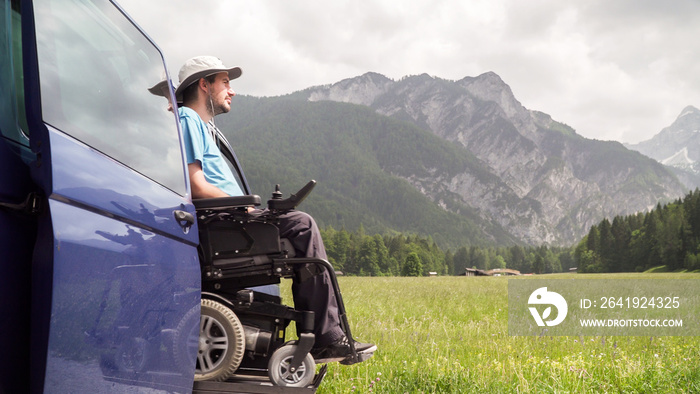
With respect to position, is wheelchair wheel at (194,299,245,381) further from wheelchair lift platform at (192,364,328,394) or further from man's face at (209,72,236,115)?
man's face at (209,72,236,115)

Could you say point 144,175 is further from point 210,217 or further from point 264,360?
point 264,360

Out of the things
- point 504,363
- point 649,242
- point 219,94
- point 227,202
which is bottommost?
point 504,363

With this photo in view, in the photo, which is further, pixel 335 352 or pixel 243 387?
pixel 335 352

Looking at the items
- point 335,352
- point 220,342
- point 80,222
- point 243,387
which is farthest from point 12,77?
point 335,352

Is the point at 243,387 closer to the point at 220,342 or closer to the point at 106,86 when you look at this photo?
the point at 220,342

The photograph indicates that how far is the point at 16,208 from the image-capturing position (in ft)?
5.97

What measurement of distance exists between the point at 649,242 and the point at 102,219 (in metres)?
120

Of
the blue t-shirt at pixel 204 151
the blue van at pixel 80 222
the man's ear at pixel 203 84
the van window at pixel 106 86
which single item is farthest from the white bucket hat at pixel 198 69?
the blue van at pixel 80 222

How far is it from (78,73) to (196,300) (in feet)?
3.70

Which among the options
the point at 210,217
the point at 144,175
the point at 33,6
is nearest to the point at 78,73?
the point at 33,6

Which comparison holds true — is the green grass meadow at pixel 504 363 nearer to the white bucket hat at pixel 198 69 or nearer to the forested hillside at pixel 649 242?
the white bucket hat at pixel 198 69

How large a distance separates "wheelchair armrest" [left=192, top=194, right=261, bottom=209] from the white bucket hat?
1.07 metres

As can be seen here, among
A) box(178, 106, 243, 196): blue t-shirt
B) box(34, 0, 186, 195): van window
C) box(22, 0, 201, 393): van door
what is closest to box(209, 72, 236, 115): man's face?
box(178, 106, 243, 196): blue t-shirt

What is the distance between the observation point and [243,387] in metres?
3.04
